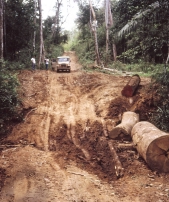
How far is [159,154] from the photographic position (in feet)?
23.6

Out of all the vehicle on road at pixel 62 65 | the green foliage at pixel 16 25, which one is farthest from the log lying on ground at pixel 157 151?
the green foliage at pixel 16 25

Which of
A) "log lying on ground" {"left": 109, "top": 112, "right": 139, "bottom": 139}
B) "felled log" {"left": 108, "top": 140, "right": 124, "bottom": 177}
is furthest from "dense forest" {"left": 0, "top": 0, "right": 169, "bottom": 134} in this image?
"felled log" {"left": 108, "top": 140, "right": 124, "bottom": 177}

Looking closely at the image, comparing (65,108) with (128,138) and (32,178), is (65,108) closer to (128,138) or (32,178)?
(128,138)

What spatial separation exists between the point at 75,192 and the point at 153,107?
20.8ft

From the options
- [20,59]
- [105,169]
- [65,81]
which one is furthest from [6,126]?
[20,59]

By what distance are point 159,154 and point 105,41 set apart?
29.2 meters

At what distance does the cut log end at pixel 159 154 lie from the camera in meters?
7.17

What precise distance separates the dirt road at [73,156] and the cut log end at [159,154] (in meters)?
0.28

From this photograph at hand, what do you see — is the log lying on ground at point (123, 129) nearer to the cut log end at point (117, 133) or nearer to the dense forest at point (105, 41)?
the cut log end at point (117, 133)

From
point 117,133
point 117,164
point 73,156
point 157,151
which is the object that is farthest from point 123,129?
point 157,151

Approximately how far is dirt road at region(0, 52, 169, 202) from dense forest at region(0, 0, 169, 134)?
1.26 meters

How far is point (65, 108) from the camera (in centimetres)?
1380

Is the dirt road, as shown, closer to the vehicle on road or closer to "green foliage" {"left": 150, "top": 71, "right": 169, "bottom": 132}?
"green foliage" {"left": 150, "top": 71, "right": 169, "bottom": 132}

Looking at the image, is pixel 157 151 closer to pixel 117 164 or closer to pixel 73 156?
pixel 117 164
